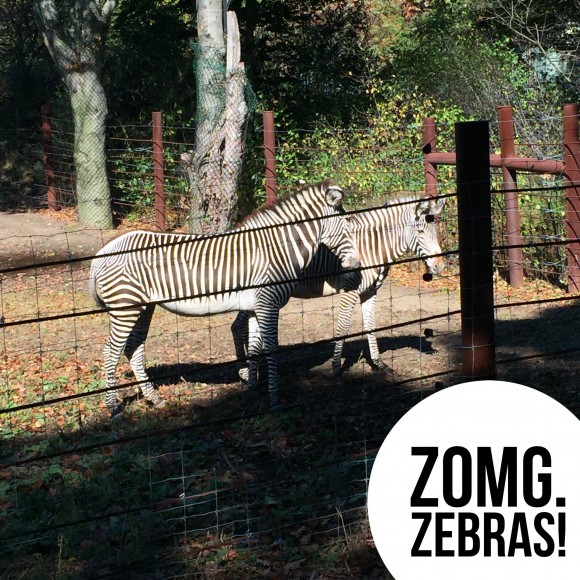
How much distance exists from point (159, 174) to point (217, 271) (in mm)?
7831

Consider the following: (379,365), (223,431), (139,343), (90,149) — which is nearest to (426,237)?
(379,365)

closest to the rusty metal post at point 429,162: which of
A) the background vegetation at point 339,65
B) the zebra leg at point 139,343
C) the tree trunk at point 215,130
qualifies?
the tree trunk at point 215,130

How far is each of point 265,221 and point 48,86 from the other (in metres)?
14.4

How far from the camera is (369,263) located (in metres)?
9.78

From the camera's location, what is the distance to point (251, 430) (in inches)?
296

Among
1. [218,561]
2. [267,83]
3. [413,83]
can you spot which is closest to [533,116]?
[413,83]

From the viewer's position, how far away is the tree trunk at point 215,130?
47.0 ft

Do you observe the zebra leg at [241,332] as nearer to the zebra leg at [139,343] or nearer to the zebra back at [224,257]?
the zebra back at [224,257]

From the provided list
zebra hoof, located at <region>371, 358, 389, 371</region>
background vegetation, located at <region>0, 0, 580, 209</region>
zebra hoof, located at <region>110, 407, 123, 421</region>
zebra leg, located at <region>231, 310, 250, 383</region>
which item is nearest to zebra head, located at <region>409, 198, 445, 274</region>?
zebra hoof, located at <region>371, 358, 389, 371</region>

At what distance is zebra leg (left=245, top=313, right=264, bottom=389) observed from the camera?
867 centimetres

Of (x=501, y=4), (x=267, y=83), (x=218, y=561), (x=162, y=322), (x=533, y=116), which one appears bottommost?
(x=218, y=561)

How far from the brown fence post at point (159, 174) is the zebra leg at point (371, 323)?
7.16 metres

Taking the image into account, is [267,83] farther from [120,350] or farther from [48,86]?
[120,350]

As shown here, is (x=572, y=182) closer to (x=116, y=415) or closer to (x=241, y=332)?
(x=241, y=332)
